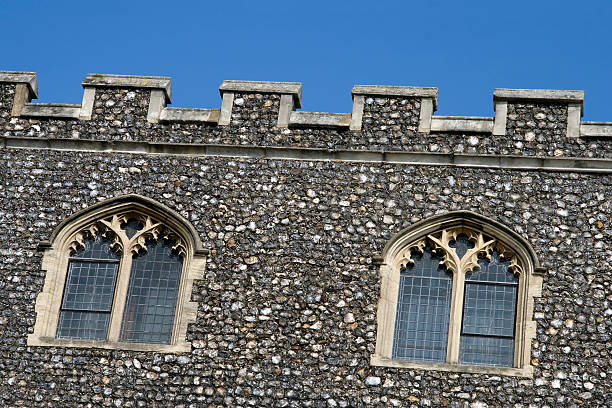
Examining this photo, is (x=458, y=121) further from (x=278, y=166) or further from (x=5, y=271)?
(x=5, y=271)

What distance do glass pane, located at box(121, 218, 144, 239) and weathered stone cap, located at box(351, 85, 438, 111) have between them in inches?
134

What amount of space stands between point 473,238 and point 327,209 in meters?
1.94

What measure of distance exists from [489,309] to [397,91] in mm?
3254

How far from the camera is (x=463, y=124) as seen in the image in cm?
1700

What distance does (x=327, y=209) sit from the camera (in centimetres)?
1667

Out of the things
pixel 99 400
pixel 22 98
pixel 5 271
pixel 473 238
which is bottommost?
pixel 99 400

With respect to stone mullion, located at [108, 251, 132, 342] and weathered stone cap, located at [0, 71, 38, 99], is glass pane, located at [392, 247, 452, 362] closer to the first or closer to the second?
stone mullion, located at [108, 251, 132, 342]

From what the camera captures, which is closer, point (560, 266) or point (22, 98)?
point (560, 266)

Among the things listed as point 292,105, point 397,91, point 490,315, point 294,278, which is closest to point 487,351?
point 490,315

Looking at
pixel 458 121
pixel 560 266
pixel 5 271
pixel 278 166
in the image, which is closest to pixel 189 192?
pixel 278 166

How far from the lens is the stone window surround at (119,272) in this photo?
1619 centimetres

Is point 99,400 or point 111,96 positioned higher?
point 111,96

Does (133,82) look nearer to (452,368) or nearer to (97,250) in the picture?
(97,250)

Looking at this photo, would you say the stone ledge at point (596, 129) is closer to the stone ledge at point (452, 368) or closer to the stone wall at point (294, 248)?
the stone wall at point (294, 248)
